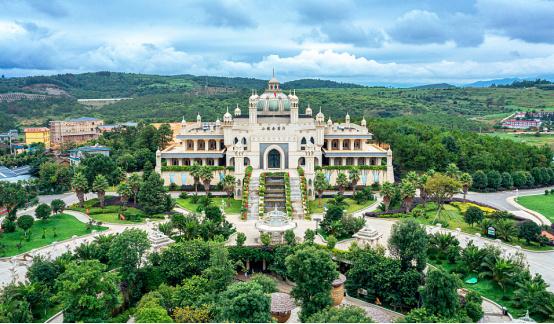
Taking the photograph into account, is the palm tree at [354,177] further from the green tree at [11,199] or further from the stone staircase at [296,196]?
the green tree at [11,199]

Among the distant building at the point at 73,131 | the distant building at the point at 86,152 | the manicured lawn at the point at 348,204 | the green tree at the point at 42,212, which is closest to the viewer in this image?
the green tree at the point at 42,212

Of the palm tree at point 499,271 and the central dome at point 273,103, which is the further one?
the central dome at point 273,103

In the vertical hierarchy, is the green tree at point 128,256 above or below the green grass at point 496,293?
above

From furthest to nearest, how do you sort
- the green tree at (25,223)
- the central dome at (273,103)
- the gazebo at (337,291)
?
the central dome at (273,103) → the green tree at (25,223) → the gazebo at (337,291)

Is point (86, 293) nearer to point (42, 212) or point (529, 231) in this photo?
point (42, 212)

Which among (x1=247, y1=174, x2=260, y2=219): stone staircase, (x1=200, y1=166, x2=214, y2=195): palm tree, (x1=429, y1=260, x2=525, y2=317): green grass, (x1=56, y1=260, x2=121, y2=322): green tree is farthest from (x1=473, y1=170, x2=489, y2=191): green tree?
(x1=56, y1=260, x2=121, y2=322): green tree

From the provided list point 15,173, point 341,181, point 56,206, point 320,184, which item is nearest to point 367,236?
point 320,184

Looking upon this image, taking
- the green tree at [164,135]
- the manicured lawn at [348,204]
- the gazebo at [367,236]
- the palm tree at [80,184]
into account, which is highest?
the green tree at [164,135]

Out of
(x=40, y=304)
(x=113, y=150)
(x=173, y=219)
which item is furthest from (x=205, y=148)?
(x=40, y=304)

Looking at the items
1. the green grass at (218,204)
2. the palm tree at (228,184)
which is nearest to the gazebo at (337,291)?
the green grass at (218,204)
